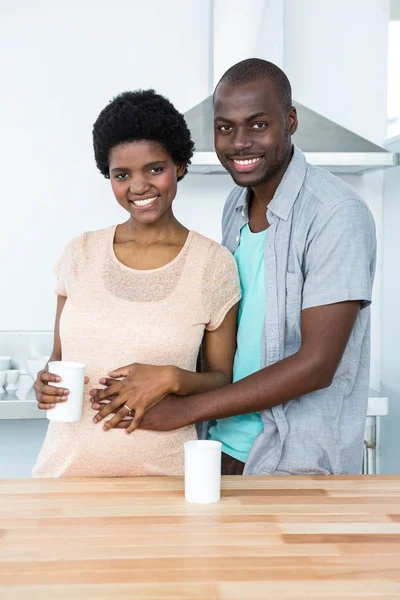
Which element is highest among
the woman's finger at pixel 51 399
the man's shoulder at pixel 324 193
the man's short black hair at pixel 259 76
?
the man's short black hair at pixel 259 76

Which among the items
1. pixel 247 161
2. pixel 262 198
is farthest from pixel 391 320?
pixel 247 161

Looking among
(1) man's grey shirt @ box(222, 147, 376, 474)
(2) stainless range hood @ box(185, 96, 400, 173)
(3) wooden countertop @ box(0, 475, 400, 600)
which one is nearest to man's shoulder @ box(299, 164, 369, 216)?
(1) man's grey shirt @ box(222, 147, 376, 474)

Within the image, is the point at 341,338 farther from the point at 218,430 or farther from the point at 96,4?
the point at 96,4

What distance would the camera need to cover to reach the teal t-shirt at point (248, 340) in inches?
60.7

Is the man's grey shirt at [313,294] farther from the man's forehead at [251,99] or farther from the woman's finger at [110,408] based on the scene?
the woman's finger at [110,408]

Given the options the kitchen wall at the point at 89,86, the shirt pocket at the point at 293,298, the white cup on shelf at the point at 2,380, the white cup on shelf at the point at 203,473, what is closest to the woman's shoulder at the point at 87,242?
the shirt pocket at the point at 293,298

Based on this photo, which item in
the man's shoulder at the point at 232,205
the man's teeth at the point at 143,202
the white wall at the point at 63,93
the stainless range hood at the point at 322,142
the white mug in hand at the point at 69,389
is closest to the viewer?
the white mug in hand at the point at 69,389

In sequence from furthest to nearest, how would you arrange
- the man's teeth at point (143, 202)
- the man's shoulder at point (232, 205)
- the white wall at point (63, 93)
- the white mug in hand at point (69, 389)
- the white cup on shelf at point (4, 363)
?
the white wall at point (63, 93) < the white cup on shelf at point (4, 363) < the man's shoulder at point (232, 205) < the man's teeth at point (143, 202) < the white mug in hand at point (69, 389)

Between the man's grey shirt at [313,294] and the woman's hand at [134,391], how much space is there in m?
0.26

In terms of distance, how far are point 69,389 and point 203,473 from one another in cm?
28

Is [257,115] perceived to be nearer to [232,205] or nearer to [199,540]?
[232,205]

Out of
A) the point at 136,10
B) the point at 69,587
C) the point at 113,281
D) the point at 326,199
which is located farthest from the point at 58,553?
the point at 136,10

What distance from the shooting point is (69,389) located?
4.17ft

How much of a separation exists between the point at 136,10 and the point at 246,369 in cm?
184
